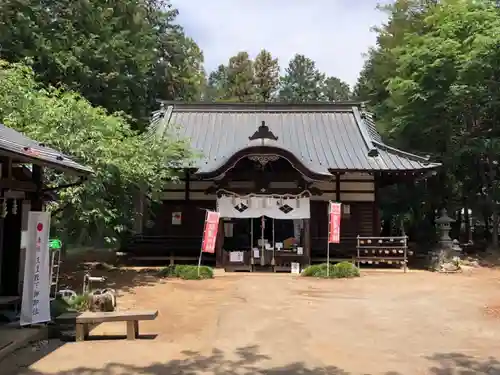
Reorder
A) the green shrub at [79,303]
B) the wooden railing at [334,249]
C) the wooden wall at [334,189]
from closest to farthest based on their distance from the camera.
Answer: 1. the green shrub at [79,303]
2. the wooden railing at [334,249]
3. the wooden wall at [334,189]

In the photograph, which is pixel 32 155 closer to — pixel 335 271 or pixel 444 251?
pixel 335 271

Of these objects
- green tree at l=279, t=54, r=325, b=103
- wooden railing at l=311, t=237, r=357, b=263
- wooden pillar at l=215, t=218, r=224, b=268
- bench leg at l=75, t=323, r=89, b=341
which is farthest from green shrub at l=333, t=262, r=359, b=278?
green tree at l=279, t=54, r=325, b=103

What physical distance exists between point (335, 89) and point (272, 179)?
52675 mm

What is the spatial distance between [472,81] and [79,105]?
1440cm

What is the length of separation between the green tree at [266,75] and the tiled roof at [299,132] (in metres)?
24.5

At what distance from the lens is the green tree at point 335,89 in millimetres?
63444

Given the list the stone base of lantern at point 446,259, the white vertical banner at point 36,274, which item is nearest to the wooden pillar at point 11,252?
the white vertical banner at point 36,274

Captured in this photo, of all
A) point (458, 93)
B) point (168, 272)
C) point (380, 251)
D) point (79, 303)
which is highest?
point (458, 93)

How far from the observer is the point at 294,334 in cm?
761

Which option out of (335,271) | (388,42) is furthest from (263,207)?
(388,42)

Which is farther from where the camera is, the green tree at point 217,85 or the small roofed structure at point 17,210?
the green tree at point 217,85

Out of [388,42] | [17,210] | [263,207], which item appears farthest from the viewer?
[388,42]

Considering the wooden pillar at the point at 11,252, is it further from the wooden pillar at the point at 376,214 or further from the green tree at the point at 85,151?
the wooden pillar at the point at 376,214

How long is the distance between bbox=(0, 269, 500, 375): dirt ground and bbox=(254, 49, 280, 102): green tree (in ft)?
115
